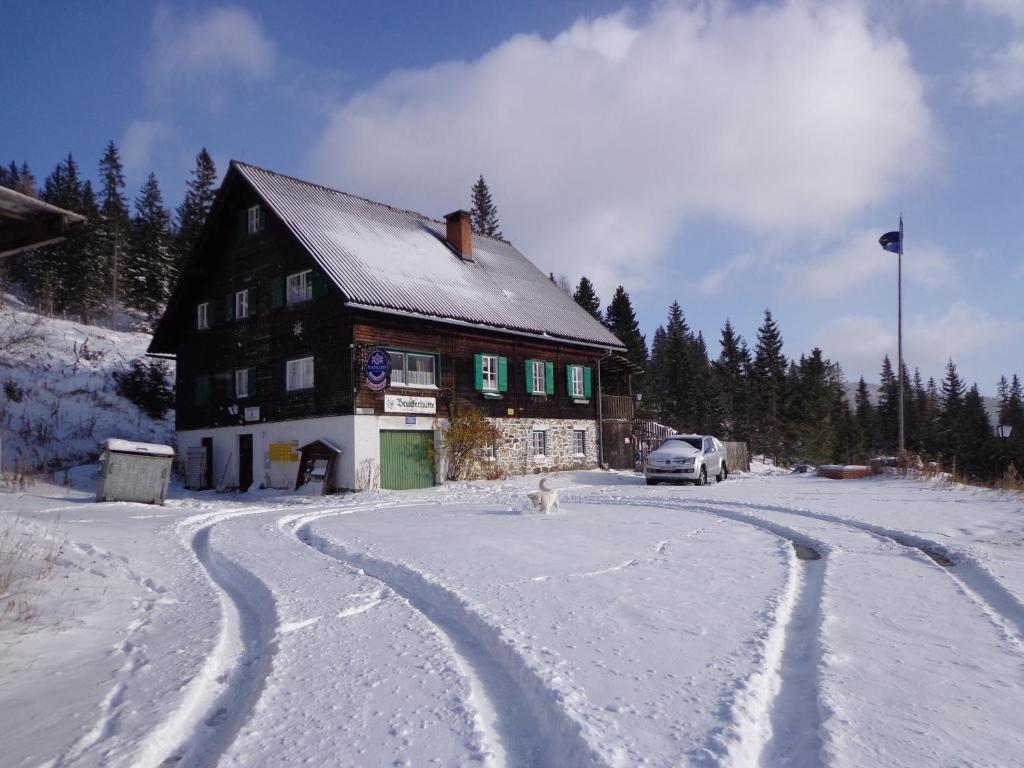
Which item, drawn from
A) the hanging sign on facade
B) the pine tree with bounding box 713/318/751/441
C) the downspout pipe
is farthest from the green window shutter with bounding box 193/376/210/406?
the pine tree with bounding box 713/318/751/441

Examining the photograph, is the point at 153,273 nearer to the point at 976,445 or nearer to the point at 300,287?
the point at 300,287

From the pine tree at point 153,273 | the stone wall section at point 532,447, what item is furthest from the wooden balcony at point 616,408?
the pine tree at point 153,273

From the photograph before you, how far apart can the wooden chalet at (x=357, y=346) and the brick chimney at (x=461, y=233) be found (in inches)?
3.3

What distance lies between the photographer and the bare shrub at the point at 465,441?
921 inches

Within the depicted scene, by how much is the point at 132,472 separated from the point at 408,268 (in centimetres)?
1151

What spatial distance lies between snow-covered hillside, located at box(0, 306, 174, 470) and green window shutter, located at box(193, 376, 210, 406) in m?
3.81

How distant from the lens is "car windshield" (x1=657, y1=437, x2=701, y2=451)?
77.0ft

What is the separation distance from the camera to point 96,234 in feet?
164

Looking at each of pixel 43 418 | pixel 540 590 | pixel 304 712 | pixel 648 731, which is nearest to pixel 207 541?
pixel 540 590

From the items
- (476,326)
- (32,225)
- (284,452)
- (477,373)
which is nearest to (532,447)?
(477,373)

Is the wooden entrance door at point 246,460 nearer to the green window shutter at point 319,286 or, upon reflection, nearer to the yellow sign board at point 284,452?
the yellow sign board at point 284,452

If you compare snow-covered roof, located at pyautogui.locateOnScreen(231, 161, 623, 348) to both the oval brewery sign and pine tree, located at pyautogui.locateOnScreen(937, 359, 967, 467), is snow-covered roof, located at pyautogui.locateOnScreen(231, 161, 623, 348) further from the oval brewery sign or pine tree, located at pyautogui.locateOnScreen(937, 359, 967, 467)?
pine tree, located at pyautogui.locateOnScreen(937, 359, 967, 467)

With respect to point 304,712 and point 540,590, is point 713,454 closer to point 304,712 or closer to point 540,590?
point 540,590

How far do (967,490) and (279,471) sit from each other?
20.1 m
